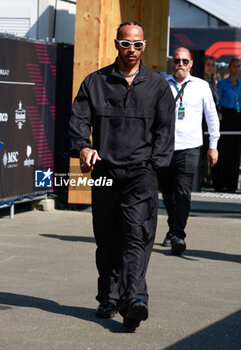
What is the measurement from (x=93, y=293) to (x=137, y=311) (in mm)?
1370

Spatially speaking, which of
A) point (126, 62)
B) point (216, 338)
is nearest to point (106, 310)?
point (216, 338)

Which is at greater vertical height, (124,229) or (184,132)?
(184,132)

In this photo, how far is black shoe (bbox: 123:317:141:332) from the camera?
5.89 metres

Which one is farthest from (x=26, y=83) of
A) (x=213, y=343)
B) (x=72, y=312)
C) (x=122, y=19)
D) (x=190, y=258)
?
(x=213, y=343)

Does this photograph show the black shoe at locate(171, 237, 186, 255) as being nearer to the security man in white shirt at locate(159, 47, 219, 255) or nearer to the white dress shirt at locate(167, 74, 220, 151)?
Result: the security man in white shirt at locate(159, 47, 219, 255)

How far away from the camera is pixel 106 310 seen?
623 cm

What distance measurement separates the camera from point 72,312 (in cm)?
645

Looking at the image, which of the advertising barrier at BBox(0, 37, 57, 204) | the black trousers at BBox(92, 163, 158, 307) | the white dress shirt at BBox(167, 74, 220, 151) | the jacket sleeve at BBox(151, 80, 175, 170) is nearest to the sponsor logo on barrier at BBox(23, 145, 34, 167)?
the advertising barrier at BBox(0, 37, 57, 204)

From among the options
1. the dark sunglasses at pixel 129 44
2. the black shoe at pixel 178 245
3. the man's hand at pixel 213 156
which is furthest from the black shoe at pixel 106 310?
the man's hand at pixel 213 156

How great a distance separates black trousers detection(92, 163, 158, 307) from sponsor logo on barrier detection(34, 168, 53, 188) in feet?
18.7

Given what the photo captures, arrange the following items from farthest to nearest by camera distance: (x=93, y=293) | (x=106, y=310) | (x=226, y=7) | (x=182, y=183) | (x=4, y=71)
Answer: (x=226, y=7) → (x=4, y=71) → (x=182, y=183) → (x=93, y=293) → (x=106, y=310)

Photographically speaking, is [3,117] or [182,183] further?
[3,117]

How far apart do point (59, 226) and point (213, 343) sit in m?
5.36

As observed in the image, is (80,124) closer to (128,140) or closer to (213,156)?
(128,140)
